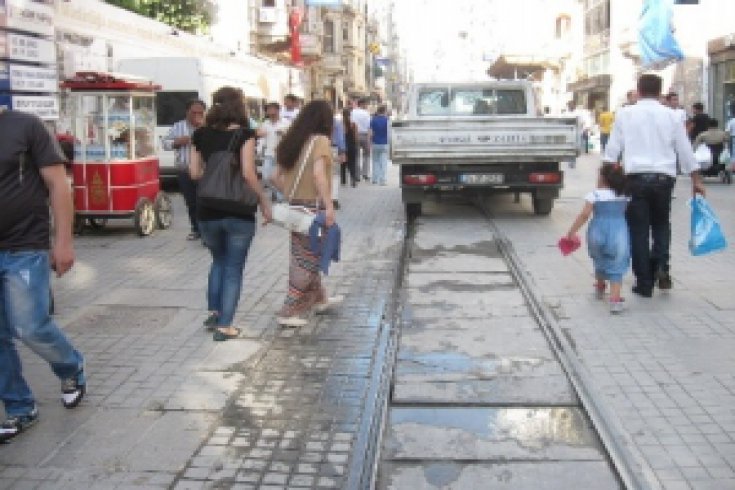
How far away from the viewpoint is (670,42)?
25.3 meters

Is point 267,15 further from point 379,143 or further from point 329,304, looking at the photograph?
point 329,304

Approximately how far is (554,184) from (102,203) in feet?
21.0

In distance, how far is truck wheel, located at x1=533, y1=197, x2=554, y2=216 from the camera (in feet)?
42.9

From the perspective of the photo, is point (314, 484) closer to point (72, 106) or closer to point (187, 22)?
point (72, 106)

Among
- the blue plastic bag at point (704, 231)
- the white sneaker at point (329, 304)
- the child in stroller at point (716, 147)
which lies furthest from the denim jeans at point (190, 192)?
the child in stroller at point (716, 147)

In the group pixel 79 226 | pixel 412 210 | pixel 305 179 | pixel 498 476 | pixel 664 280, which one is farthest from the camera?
pixel 412 210

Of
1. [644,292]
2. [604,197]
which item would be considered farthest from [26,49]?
[644,292]

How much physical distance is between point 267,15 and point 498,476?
3872cm

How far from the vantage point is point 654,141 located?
715 centimetres

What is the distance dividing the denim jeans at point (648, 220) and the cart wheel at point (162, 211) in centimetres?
690

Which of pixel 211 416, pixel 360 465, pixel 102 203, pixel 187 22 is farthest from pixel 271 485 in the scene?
pixel 187 22

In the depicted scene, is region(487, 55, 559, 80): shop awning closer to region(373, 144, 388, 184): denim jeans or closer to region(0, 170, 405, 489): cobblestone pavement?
region(373, 144, 388, 184): denim jeans

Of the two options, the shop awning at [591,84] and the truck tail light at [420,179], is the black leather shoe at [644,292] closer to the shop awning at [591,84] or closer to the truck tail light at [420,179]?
the truck tail light at [420,179]

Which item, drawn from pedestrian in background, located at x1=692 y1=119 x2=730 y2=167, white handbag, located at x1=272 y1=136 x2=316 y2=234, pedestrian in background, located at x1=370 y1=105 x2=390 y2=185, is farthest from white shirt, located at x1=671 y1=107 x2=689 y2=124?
pedestrian in background, located at x1=370 y1=105 x2=390 y2=185
